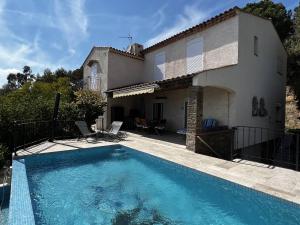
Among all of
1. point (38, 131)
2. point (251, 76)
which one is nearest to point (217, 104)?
point (251, 76)

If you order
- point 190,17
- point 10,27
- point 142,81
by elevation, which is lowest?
point 142,81

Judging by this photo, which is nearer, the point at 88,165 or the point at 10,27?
the point at 88,165

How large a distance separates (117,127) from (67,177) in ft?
35.0

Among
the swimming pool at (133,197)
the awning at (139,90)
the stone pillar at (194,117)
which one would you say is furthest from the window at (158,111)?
the swimming pool at (133,197)

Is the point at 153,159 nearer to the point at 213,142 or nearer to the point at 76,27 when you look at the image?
the point at 213,142

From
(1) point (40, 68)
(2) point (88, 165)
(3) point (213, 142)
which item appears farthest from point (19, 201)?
(1) point (40, 68)

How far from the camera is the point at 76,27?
2369 cm

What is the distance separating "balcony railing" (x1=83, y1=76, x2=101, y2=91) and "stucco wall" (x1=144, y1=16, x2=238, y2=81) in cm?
915

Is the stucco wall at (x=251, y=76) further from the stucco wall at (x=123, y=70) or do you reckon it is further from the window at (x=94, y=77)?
the window at (x=94, y=77)

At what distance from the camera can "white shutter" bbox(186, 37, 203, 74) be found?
76.4ft

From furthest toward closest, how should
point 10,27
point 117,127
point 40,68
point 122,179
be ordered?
point 40,68
point 117,127
point 10,27
point 122,179

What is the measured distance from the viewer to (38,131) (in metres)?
19.3

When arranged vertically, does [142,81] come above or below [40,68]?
below

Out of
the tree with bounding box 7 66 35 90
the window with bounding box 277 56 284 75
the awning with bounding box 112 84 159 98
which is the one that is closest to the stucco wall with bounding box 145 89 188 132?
the awning with bounding box 112 84 159 98
